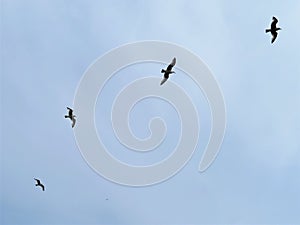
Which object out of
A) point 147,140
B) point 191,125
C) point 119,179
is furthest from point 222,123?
point 119,179

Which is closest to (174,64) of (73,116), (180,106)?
(180,106)

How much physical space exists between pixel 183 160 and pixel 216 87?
10521 mm

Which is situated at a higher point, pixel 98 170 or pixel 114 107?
pixel 114 107

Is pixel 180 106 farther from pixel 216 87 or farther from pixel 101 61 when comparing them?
pixel 101 61

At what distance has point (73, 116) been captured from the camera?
242ft

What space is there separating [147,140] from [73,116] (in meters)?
9.78

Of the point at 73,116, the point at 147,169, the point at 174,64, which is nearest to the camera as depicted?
the point at 174,64

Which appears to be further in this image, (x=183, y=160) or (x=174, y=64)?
(x=183, y=160)

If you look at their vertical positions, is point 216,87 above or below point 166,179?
above

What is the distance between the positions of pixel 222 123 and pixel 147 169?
37.8 feet

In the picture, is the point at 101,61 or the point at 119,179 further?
the point at 119,179

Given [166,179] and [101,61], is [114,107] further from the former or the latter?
[166,179]

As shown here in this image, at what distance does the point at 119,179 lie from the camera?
77875 mm

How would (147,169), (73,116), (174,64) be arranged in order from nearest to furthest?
(174,64), (73,116), (147,169)
